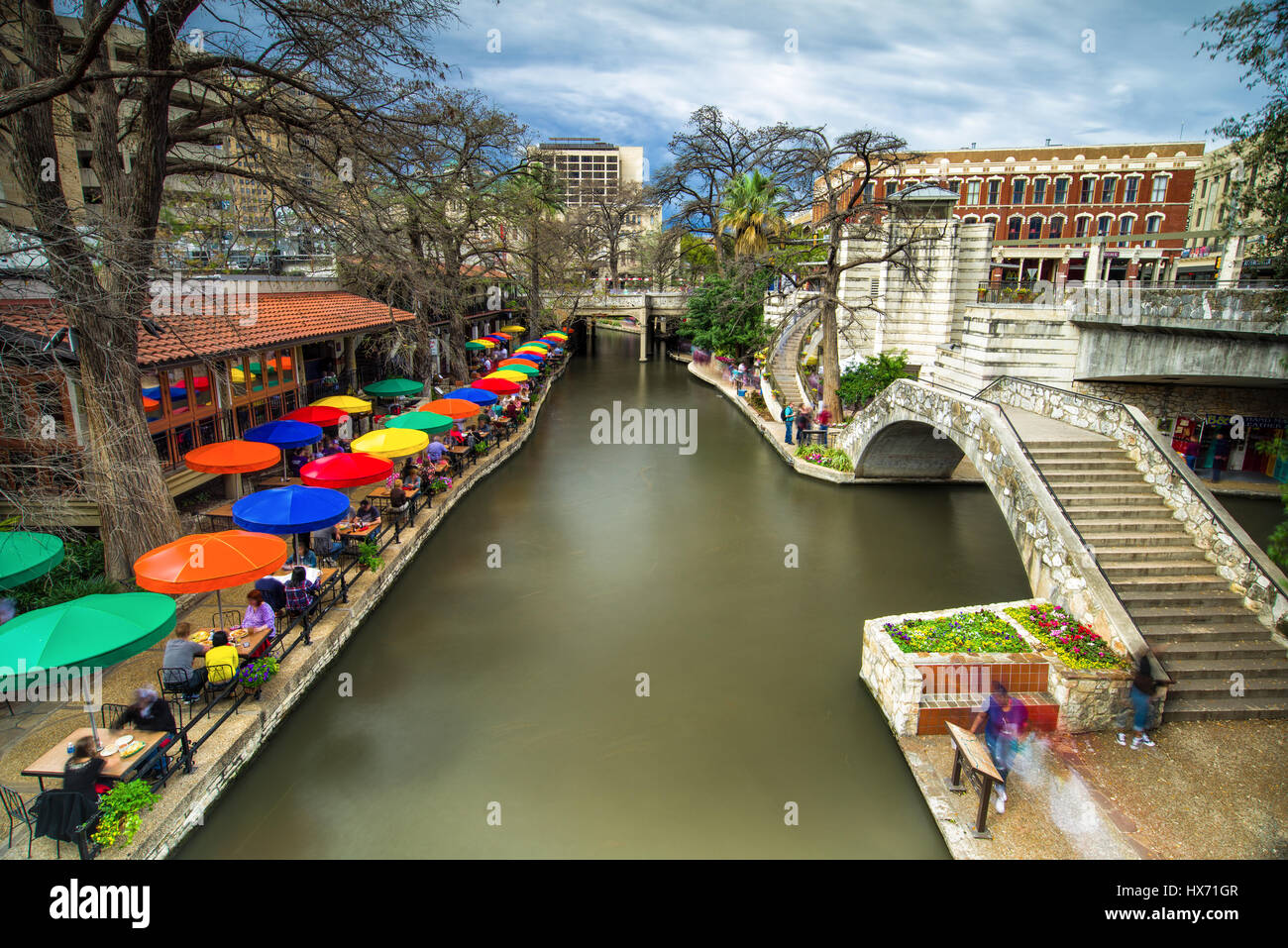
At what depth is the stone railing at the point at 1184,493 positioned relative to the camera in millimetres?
9984

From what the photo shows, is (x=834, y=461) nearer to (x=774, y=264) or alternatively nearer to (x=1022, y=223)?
(x=774, y=264)

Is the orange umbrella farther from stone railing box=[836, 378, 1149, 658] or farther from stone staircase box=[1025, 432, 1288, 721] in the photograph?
stone staircase box=[1025, 432, 1288, 721]

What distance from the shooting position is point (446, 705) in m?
10.1

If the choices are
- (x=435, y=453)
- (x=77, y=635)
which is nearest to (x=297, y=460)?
(x=435, y=453)

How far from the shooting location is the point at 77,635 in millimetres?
6867

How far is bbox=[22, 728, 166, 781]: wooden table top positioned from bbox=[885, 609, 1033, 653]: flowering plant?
9.01 m

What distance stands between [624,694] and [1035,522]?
7220 mm

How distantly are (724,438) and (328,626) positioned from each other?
19238 mm

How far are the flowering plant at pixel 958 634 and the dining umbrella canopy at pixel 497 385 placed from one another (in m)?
18.0

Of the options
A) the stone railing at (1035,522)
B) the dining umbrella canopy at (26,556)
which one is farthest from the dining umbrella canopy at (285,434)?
the stone railing at (1035,522)

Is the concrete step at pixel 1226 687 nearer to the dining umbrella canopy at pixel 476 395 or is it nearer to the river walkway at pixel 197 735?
the river walkway at pixel 197 735

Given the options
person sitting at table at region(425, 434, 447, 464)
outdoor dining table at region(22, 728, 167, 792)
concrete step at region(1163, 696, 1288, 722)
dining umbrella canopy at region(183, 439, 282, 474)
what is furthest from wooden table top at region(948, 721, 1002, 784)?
person sitting at table at region(425, 434, 447, 464)

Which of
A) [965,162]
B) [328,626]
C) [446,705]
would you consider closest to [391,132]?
[328,626]

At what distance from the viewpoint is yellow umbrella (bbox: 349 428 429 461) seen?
603 inches
